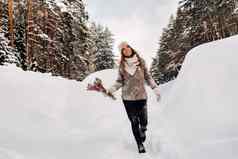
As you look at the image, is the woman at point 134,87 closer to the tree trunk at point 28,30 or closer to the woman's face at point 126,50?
the woman's face at point 126,50

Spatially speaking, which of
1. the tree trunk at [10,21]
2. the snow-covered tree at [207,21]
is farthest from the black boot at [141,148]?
the snow-covered tree at [207,21]

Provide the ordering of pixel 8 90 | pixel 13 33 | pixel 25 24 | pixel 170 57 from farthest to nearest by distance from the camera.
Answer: pixel 170 57 < pixel 25 24 < pixel 13 33 < pixel 8 90

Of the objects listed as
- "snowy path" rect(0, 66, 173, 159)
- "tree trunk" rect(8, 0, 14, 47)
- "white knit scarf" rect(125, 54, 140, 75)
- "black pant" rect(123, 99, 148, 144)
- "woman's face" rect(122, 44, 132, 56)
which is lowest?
"snowy path" rect(0, 66, 173, 159)

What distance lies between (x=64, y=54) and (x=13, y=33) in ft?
31.7

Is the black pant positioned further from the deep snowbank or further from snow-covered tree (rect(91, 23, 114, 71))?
snow-covered tree (rect(91, 23, 114, 71))

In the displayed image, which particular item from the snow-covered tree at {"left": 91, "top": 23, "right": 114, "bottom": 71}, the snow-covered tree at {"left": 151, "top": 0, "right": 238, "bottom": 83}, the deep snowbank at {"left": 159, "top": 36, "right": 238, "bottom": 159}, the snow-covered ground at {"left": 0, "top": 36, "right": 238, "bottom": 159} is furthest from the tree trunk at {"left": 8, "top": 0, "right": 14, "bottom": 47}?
the snow-covered tree at {"left": 91, "top": 23, "right": 114, "bottom": 71}

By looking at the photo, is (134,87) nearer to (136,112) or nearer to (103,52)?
(136,112)

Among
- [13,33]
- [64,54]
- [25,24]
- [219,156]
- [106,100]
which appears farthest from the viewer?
[64,54]

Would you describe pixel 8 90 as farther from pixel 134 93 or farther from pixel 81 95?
pixel 134 93

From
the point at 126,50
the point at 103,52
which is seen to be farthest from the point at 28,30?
the point at 103,52

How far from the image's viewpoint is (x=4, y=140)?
8.15 meters

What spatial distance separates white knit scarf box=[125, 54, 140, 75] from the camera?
7602mm

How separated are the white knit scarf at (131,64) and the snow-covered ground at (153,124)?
4.07 ft

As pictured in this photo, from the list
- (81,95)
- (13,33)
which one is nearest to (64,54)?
(13,33)
